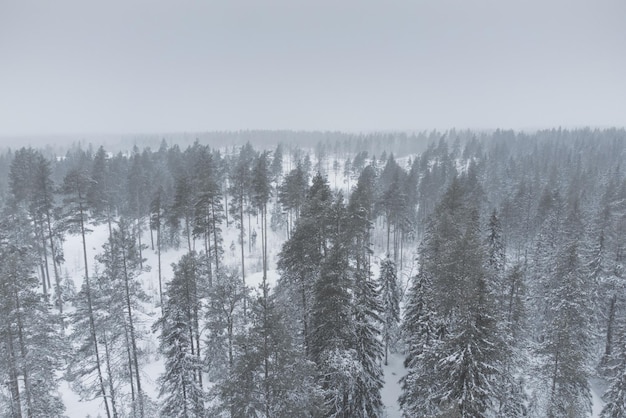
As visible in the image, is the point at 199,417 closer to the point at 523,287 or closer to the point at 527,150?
the point at 523,287

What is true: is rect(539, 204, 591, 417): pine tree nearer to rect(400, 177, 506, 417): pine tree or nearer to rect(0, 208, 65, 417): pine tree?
rect(400, 177, 506, 417): pine tree

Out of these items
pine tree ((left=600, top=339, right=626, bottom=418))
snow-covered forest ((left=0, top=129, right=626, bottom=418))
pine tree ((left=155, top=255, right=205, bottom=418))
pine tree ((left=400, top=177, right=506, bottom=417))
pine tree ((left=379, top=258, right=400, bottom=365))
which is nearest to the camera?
pine tree ((left=400, top=177, right=506, bottom=417))

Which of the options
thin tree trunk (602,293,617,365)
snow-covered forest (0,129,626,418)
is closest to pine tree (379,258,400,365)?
snow-covered forest (0,129,626,418)

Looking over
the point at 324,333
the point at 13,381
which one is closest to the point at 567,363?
the point at 324,333

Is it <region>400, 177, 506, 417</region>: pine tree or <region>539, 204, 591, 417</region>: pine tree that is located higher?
<region>400, 177, 506, 417</region>: pine tree

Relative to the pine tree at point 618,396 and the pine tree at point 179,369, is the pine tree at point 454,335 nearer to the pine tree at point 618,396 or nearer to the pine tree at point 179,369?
the pine tree at point 618,396

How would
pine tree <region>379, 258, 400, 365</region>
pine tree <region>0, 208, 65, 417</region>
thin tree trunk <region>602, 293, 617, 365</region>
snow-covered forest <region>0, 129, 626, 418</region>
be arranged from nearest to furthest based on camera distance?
snow-covered forest <region>0, 129, 626, 418</region> < pine tree <region>0, 208, 65, 417</region> < pine tree <region>379, 258, 400, 365</region> < thin tree trunk <region>602, 293, 617, 365</region>

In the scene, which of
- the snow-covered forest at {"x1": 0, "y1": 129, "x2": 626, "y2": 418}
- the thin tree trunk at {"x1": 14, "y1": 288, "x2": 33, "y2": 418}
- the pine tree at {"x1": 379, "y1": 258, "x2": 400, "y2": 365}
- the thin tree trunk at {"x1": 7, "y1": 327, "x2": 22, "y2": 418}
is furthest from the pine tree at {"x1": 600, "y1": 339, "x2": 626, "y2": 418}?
the thin tree trunk at {"x1": 7, "y1": 327, "x2": 22, "y2": 418}

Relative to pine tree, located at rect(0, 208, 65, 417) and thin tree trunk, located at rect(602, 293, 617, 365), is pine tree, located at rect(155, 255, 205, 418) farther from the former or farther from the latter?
thin tree trunk, located at rect(602, 293, 617, 365)

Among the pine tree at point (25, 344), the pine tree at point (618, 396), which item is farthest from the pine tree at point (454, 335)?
the pine tree at point (25, 344)

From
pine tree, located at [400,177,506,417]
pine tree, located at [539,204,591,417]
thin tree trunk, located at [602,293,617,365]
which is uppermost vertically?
pine tree, located at [400,177,506,417]

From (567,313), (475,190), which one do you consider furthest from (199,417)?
(475,190)

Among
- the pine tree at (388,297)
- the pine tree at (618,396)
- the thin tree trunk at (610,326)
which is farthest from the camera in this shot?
the thin tree trunk at (610,326)

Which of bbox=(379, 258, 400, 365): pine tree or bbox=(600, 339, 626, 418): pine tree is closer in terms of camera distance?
bbox=(600, 339, 626, 418): pine tree
